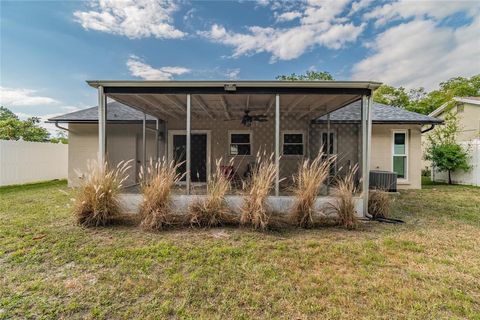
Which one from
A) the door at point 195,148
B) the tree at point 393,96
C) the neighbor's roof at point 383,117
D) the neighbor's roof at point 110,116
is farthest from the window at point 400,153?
the tree at point 393,96

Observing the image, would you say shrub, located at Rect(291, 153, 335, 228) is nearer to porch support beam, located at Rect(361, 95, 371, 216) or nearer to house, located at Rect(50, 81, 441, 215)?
porch support beam, located at Rect(361, 95, 371, 216)

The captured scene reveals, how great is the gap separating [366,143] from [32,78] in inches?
582

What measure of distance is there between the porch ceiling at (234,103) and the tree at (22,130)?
12046mm

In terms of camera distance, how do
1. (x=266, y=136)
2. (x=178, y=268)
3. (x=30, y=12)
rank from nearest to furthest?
(x=178, y=268), (x=30, y=12), (x=266, y=136)

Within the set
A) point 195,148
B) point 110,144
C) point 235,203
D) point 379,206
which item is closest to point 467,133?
point 379,206

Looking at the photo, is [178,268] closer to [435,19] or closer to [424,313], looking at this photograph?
[424,313]

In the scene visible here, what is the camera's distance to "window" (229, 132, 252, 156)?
9.58m

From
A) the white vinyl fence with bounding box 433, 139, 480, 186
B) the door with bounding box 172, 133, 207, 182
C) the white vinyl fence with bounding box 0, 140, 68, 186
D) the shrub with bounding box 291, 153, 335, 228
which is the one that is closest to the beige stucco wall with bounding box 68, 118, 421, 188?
the door with bounding box 172, 133, 207, 182

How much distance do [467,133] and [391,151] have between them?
10.1m

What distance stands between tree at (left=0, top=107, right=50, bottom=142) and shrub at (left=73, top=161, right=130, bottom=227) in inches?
569

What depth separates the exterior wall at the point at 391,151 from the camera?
9461 mm

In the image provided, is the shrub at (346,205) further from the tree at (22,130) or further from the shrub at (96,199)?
the tree at (22,130)

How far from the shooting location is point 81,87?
13.0 metres

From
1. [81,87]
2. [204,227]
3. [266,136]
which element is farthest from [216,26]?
[204,227]
